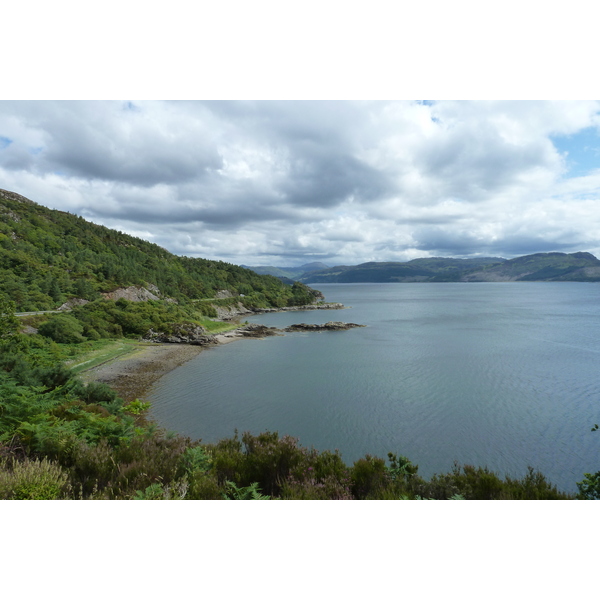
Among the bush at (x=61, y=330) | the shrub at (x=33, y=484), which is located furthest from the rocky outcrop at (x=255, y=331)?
the shrub at (x=33, y=484)

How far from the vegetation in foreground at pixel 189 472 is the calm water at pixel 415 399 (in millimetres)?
7789

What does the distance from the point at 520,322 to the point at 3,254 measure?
87712mm

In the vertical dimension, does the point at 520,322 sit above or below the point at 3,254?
below

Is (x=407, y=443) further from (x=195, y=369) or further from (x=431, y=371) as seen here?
(x=195, y=369)

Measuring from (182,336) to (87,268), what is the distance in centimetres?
3537

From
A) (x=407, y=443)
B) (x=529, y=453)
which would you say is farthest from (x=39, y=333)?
(x=529, y=453)

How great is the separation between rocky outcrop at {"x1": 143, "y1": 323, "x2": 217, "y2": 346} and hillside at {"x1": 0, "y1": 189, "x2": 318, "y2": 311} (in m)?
13.5

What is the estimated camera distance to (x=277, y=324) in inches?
2854

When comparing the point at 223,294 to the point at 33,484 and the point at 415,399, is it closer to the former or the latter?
the point at 415,399

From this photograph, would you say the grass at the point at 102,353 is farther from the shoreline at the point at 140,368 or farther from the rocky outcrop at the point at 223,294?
the rocky outcrop at the point at 223,294

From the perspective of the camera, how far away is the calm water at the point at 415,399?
17469 millimetres

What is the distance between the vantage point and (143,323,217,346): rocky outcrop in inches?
1884

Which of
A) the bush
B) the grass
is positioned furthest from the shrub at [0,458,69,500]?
the bush

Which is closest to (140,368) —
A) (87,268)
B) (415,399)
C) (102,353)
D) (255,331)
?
(102,353)
